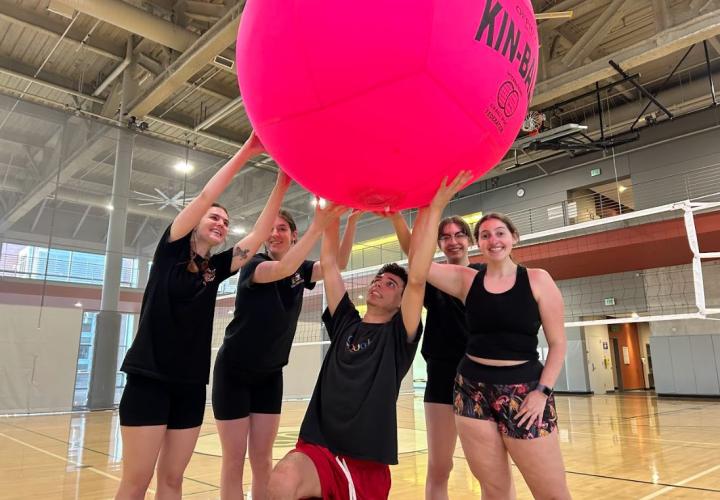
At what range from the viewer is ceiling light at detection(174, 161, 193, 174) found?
29.4ft

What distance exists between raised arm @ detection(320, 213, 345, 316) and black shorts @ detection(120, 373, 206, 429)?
0.55 m

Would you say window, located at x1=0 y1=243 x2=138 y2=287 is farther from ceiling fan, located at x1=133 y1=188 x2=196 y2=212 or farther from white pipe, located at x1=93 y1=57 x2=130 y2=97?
white pipe, located at x1=93 y1=57 x2=130 y2=97

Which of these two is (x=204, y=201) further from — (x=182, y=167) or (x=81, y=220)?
(x=182, y=167)

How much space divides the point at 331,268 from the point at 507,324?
631 millimetres

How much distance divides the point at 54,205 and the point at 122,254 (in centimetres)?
126

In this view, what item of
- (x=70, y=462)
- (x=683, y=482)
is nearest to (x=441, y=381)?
(x=683, y=482)

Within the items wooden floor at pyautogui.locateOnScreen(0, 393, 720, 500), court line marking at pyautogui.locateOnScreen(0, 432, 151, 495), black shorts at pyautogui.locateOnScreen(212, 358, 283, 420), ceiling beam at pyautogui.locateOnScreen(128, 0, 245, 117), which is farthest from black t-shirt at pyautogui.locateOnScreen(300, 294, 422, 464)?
ceiling beam at pyautogui.locateOnScreen(128, 0, 245, 117)

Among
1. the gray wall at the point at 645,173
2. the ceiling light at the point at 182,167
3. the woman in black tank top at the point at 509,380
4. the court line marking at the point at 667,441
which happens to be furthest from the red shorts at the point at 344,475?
the gray wall at the point at 645,173

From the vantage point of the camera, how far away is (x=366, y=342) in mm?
1529

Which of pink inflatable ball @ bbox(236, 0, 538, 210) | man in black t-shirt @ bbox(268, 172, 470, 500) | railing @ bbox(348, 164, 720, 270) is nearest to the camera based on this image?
pink inflatable ball @ bbox(236, 0, 538, 210)

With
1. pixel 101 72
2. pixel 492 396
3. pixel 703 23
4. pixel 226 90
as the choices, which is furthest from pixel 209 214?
pixel 101 72

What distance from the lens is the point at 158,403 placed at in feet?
5.13

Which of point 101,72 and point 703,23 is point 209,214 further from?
point 101,72

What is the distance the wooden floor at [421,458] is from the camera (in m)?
3.00
